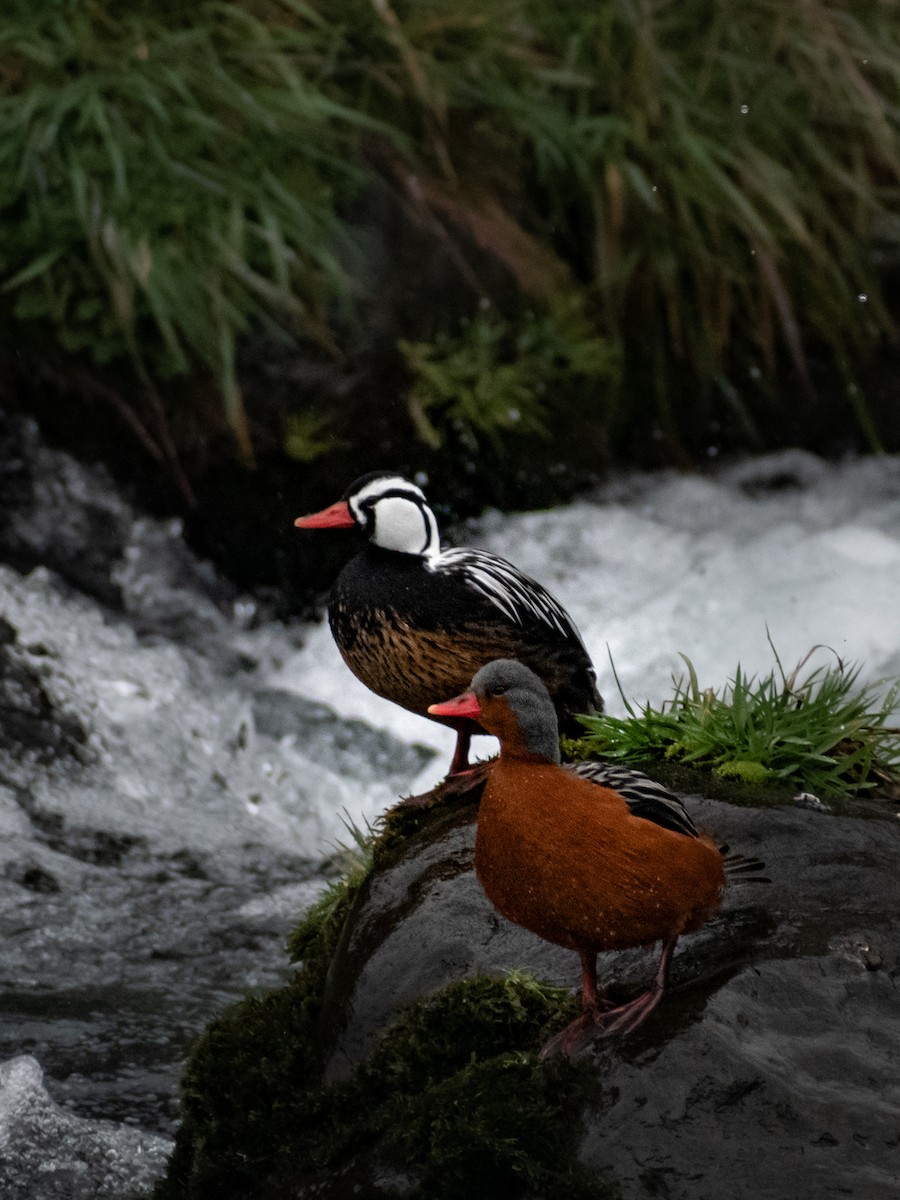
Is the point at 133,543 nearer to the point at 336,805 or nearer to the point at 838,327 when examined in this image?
the point at 336,805

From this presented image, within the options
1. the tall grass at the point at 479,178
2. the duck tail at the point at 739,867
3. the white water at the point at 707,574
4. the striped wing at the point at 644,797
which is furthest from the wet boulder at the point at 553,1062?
the tall grass at the point at 479,178

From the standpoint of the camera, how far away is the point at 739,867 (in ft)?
10.9

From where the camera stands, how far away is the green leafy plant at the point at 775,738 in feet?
13.1

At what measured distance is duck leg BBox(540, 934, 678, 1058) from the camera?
10.1 feet

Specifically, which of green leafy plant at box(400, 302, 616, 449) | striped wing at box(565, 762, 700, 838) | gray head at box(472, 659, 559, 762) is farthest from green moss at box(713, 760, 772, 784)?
green leafy plant at box(400, 302, 616, 449)

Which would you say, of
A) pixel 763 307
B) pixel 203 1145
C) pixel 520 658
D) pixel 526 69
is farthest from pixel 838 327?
pixel 203 1145

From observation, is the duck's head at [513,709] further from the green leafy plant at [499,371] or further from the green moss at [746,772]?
the green leafy plant at [499,371]

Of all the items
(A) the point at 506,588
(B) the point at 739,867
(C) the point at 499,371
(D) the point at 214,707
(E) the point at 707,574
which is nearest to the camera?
(B) the point at 739,867

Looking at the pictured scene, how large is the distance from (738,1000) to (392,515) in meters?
1.61

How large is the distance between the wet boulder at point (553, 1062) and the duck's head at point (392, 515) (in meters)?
0.67

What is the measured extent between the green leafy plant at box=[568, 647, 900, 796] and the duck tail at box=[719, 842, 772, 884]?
1.94ft

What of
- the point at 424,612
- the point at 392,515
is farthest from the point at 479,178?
the point at 424,612

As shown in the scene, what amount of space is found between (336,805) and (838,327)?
12.7ft

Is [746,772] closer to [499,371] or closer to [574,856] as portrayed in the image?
[574,856]
